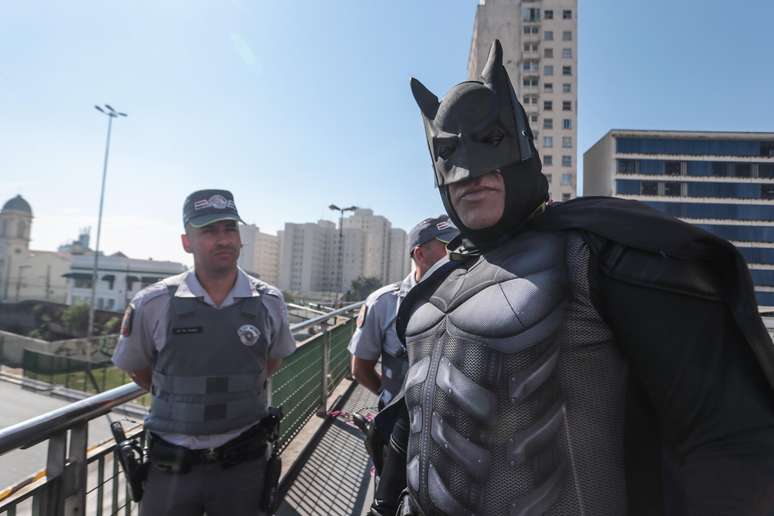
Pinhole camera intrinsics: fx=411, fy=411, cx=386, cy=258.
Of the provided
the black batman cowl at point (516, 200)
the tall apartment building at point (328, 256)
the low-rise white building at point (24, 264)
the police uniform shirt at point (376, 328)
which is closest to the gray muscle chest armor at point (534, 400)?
the black batman cowl at point (516, 200)

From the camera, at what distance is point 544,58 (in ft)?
168

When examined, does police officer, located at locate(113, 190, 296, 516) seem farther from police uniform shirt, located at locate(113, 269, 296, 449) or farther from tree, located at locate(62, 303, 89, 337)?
tree, located at locate(62, 303, 89, 337)

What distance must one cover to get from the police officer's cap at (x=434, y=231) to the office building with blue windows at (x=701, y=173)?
58.4 meters

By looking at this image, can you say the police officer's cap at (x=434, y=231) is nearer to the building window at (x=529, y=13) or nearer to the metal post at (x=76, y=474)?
the metal post at (x=76, y=474)

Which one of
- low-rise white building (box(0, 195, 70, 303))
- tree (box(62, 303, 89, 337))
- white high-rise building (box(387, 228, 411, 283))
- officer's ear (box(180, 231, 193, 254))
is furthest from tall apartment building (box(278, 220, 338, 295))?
officer's ear (box(180, 231, 193, 254))

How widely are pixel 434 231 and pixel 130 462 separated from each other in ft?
7.94

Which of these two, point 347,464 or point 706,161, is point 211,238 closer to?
point 347,464

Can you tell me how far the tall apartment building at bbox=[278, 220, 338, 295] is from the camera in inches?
3819

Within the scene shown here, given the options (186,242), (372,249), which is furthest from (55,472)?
(372,249)

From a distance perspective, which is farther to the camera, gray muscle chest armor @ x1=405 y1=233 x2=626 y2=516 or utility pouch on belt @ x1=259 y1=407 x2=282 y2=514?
utility pouch on belt @ x1=259 y1=407 x2=282 y2=514

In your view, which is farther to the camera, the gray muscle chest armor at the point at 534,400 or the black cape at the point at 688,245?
the gray muscle chest armor at the point at 534,400

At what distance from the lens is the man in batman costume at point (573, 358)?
2.53 feet

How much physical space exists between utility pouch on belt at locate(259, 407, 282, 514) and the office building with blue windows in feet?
196

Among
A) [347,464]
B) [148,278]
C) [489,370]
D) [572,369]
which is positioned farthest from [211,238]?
[148,278]
